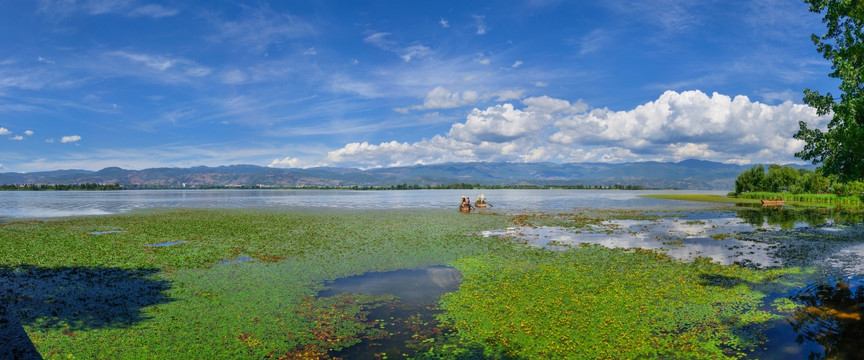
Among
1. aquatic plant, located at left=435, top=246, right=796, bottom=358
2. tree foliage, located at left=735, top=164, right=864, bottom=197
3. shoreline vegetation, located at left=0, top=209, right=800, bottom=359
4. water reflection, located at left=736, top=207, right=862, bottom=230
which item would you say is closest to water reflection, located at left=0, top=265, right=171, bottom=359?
shoreline vegetation, located at left=0, top=209, right=800, bottom=359

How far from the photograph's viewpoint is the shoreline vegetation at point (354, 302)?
11117 mm

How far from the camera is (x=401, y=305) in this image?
1504cm

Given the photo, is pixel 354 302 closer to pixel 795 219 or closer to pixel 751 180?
pixel 795 219

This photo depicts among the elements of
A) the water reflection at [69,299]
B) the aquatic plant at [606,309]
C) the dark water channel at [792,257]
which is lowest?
the dark water channel at [792,257]

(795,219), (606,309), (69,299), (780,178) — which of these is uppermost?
(780,178)

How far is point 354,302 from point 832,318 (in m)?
16.3

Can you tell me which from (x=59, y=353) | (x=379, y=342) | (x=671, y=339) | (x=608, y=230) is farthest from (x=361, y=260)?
(x=608, y=230)

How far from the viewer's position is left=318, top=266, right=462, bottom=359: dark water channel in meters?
11.1

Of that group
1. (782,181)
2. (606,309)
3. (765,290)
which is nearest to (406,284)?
(606,309)

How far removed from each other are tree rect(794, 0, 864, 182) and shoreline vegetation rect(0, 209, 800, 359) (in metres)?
5.92

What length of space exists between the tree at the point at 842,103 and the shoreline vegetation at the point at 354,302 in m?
5.92

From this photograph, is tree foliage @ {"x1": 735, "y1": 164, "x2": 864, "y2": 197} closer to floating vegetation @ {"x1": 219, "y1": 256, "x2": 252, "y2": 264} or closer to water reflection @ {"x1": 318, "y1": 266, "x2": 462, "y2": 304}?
water reflection @ {"x1": 318, "y1": 266, "x2": 462, "y2": 304}

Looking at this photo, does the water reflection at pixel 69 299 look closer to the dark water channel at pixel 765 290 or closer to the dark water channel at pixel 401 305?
the dark water channel at pixel 401 305

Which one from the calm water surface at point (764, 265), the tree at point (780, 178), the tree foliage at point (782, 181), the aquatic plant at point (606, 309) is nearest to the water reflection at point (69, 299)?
the calm water surface at point (764, 265)
